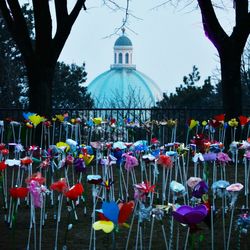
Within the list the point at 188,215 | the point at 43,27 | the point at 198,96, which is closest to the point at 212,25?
the point at 43,27

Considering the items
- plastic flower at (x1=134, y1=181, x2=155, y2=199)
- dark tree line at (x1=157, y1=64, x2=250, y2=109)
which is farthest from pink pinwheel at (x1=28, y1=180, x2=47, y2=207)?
dark tree line at (x1=157, y1=64, x2=250, y2=109)

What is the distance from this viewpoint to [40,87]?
1319 cm

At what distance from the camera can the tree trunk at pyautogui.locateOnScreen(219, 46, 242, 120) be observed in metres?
13.0

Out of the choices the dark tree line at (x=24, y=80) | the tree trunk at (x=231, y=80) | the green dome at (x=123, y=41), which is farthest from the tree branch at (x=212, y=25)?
the green dome at (x=123, y=41)

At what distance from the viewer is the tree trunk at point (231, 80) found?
1296 centimetres

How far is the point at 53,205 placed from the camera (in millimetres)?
7559

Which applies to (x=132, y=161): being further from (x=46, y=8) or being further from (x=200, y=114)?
(x=200, y=114)

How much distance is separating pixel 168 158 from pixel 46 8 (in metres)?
7.88

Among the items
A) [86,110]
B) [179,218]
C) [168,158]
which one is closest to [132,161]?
[168,158]

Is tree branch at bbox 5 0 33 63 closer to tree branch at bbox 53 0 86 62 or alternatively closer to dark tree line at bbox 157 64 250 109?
tree branch at bbox 53 0 86 62

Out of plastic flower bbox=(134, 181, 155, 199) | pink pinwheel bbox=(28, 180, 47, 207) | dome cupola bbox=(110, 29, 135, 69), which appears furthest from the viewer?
dome cupola bbox=(110, 29, 135, 69)

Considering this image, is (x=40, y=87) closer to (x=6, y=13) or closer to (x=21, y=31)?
(x=21, y=31)

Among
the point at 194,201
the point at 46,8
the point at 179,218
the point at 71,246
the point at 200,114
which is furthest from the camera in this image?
the point at 200,114

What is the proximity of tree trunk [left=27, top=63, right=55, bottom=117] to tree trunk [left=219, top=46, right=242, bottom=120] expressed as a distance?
3249mm
